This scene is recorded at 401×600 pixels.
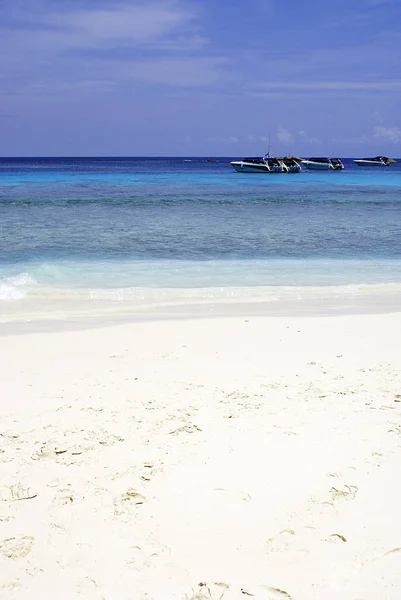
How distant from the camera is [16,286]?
1028 cm

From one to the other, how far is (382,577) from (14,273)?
397 inches

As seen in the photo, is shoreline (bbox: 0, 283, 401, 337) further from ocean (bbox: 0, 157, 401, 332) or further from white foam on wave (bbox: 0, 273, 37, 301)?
white foam on wave (bbox: 0, 273, 37, 301)

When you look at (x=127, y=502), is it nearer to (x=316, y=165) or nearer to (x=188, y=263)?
(x=188, y=263)

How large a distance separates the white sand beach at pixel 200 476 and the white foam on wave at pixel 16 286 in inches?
133

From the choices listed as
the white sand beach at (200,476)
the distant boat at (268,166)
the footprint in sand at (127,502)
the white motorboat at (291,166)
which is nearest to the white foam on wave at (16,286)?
the white sand beach at (200,476)

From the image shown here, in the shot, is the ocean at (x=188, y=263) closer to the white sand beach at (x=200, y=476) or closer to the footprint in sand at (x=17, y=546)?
the white sand beach at (x=200, y=476)

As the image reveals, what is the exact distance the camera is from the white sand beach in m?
2.87

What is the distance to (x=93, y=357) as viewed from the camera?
6.26 m

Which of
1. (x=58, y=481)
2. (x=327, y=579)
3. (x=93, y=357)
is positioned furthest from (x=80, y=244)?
(x=327, y=579)

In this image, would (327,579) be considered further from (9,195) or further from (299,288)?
(9,195)

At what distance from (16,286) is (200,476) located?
24.6ft

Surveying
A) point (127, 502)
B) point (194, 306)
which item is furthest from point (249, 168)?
point (127, 502)

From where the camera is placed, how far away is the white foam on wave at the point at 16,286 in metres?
9.59

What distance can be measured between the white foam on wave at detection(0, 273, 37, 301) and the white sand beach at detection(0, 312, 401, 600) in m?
3.37
